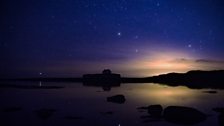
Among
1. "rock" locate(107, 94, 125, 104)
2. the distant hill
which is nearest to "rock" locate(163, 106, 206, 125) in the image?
"rock" locate(107, 94, 125, 104)

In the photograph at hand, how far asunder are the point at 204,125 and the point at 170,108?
393 centimetres

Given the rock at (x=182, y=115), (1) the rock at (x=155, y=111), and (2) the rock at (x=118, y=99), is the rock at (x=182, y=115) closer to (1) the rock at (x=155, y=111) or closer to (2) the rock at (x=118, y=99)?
(1) the rock at (x=155, y=111)

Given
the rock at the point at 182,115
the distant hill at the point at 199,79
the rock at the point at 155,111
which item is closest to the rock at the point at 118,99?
the rock at the point at 155,111

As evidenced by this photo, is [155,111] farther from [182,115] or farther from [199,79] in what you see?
[199,79]

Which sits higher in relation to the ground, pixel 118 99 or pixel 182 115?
pixel 118 99

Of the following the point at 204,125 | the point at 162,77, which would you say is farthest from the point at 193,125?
the point at 162,77

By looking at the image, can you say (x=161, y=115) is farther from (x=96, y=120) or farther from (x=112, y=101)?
(x=112, y=101)

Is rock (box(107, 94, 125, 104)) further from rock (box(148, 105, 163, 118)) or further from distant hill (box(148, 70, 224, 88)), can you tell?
distant hill (box(148, 70, 224, 88))

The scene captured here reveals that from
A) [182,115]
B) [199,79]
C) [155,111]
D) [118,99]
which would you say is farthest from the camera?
[199,79]

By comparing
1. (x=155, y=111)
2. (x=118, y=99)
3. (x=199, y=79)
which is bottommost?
(x=155, y=111)

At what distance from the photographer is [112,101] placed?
46000 mm

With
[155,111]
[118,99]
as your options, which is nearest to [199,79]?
Answer: [118,99]

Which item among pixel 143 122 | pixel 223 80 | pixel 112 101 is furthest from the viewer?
pixel 223 80

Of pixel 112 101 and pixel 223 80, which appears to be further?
pixel 223 80
